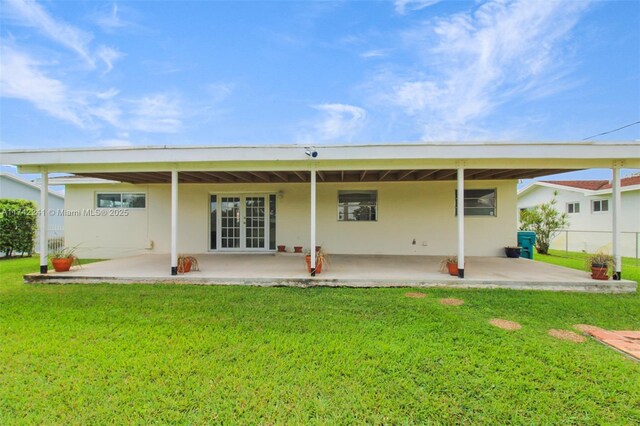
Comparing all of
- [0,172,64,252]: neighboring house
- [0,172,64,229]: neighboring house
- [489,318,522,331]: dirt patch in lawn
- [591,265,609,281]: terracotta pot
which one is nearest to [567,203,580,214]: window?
[591,265,609,281]: terracotta pot

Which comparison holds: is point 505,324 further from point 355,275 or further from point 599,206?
point 599,206

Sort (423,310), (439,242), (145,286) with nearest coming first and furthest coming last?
(423,310), (145,286), (439,242)

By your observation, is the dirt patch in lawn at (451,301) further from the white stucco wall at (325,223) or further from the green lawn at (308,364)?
the white stucco wall at (325,223)

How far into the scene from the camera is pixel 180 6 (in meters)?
9.30

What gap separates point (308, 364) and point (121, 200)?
1014 cm

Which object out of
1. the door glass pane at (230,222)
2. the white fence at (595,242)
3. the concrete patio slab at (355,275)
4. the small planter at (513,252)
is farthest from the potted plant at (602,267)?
the door glass pane at (230,222)

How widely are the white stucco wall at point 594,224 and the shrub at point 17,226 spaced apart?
20.1 m

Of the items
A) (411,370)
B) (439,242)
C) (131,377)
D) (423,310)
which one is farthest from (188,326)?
(439,242)

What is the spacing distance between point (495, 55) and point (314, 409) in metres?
15.7

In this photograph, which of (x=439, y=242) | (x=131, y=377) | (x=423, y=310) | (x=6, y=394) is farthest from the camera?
(x=439, y=242)

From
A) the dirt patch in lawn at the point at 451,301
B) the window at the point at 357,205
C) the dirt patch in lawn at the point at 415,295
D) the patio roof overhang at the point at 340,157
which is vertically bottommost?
the dirt patch in lawn at the point at 451,301

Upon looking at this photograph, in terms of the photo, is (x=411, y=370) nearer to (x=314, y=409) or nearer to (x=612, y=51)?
(x=314, y=409)

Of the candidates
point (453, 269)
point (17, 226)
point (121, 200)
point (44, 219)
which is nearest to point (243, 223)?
point (121, 200)

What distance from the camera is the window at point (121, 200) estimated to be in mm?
10016
